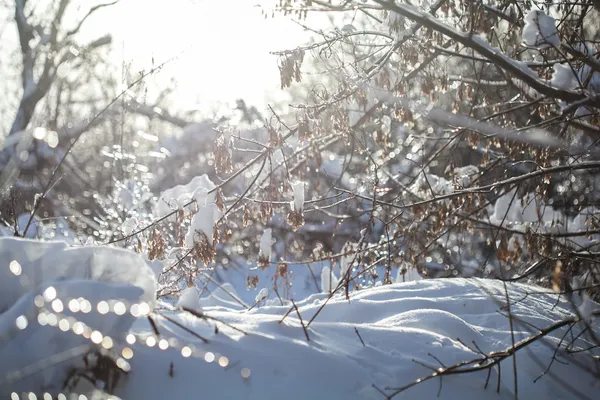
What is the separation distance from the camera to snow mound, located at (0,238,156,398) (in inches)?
61.1

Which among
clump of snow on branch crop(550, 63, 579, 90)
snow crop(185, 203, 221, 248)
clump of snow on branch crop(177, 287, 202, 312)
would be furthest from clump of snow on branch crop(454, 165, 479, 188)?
clump of snow on branch crop(177, 287, 202, 312)

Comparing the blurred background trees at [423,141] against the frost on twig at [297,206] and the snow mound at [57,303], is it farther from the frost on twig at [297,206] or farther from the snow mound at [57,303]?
the snow mound at [57,303]

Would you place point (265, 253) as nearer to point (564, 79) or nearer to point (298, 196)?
Result: point (298, 196)

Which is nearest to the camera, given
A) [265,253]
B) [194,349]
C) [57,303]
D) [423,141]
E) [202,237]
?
[57,303]

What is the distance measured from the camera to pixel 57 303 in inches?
63.7

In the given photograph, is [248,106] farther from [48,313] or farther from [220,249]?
[48,313]

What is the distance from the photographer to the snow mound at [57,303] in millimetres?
1551

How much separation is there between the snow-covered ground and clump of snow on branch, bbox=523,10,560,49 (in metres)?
1.63

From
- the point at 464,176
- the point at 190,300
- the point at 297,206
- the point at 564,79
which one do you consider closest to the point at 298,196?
the point at 297,206

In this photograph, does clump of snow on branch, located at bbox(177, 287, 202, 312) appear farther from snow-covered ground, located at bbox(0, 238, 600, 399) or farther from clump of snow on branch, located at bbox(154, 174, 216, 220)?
clump of snow on branch, located at bbox(154, 174, 216, 220)

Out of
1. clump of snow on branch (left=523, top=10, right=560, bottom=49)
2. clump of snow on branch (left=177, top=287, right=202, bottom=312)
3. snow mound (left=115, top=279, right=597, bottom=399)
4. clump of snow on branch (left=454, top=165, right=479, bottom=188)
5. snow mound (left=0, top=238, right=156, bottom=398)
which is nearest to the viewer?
snow mound (left=0, top=238, right=156, bottom=398)

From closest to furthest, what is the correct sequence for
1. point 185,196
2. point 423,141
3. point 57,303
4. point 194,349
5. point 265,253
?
point 57,303, point 194,349, point 265,253, point 185,196, point 423,141

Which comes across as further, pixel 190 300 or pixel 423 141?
pixel 423 141

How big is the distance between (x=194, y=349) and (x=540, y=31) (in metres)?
2.38
